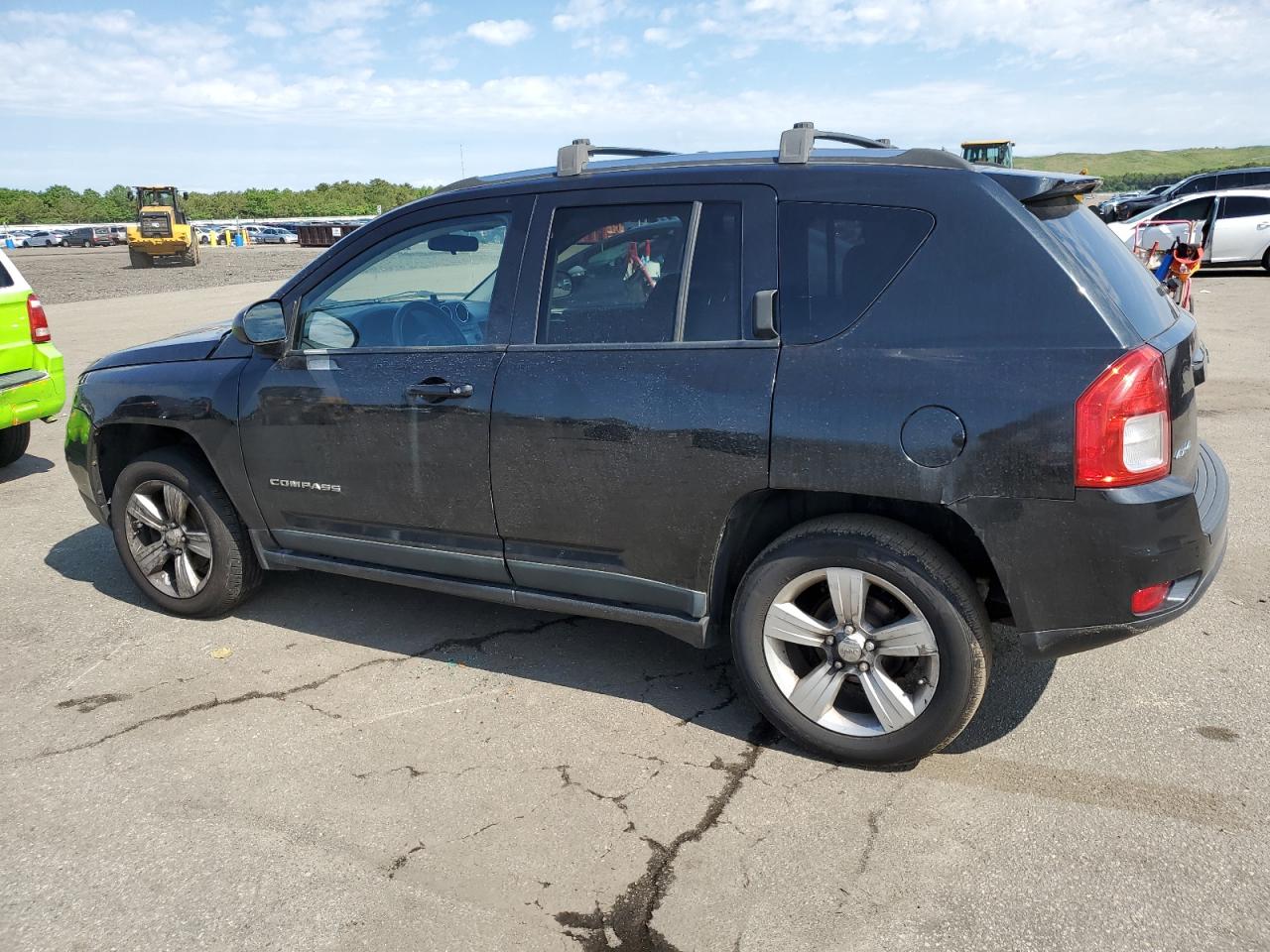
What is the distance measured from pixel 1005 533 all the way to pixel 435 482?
2.07m

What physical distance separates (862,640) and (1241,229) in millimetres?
20527

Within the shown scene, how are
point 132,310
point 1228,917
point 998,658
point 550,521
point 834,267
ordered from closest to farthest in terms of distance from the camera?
point 1228,917 → point 834,267 → point 550,521 → point 998,658 → point 132,310

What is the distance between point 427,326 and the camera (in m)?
4.03

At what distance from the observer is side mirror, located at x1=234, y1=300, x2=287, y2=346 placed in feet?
13.6

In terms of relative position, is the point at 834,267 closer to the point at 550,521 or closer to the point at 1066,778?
the point at 550,521

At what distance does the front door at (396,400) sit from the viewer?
3.79 meters

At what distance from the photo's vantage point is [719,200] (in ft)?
11.2

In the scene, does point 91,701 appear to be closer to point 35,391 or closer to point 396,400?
point 396,400

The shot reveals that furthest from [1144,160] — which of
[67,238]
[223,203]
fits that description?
[67,238]

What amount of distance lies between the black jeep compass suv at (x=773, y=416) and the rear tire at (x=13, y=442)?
4.40 metres

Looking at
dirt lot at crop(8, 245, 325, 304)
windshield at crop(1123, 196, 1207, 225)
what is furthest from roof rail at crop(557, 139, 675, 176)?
dirt lot at crop(8, 245, 325, 304)

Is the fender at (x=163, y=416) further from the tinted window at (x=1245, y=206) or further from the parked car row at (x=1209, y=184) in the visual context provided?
the parked car row at (x=1209, y=184)

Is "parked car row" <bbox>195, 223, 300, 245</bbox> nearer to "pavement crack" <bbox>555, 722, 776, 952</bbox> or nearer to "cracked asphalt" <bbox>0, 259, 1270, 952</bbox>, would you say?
"cracked asphalt" <bbox>0, 259, 1270, 952</bbox>

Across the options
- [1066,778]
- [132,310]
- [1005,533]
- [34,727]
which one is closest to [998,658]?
[1066,778]
